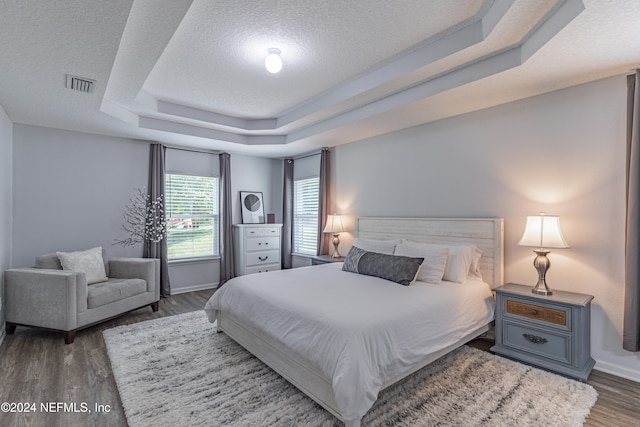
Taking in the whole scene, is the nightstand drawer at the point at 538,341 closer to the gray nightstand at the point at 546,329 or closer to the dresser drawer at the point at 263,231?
the gray nightstand at the point at 546,329

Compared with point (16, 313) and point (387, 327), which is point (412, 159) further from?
point (16, 313)

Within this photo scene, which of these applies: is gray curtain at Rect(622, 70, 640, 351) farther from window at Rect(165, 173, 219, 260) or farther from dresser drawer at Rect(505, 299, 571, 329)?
window at Rect(165, 173, 219, 260)

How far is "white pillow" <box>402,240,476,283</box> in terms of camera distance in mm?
3121

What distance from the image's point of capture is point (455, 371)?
2.57 meters

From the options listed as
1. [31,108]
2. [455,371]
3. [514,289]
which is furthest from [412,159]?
[31,108]

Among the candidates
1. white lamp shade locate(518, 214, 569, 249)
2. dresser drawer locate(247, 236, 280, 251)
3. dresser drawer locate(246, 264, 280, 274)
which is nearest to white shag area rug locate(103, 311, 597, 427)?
white lamp shade locate(518, 214, 569, 249)

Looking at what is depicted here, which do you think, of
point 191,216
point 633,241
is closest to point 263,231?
point 191,216

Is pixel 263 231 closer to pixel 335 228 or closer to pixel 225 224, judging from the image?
pixel 225 224

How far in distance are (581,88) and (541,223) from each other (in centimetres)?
124

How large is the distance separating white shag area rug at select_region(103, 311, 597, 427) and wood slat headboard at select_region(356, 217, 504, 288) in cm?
88

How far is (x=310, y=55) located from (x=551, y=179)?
252 cm

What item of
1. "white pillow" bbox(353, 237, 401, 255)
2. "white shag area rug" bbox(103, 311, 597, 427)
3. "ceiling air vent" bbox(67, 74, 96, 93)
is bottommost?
"white shag area rug" bbox(103, 311, 597, 427)

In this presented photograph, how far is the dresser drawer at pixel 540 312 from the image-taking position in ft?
8.23

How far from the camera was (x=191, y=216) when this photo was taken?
5.42 meters
